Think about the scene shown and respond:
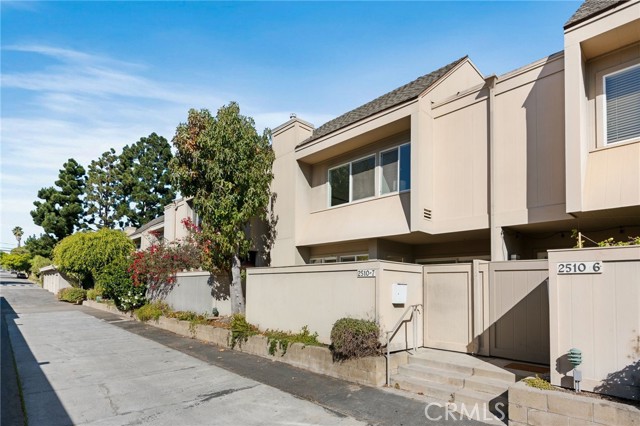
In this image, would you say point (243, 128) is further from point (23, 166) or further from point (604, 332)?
point (604, 332)

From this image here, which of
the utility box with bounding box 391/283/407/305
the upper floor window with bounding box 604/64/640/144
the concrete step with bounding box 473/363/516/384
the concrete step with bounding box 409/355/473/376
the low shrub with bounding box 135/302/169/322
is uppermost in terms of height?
the upper floor window with bounding box 604/64/640/144

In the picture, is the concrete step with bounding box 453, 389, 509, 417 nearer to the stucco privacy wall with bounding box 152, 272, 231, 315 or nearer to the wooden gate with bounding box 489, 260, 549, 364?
the wooden gate with bounding box 489, 260, 549, 364

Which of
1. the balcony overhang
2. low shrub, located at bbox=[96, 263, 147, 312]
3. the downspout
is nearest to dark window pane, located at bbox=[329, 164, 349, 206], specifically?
the balcony overhang

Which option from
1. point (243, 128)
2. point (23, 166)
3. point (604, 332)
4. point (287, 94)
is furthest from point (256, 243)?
point (604, 332)

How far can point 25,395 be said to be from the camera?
24.1 feet

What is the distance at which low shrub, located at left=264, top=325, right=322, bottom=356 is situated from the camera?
31.4 feet

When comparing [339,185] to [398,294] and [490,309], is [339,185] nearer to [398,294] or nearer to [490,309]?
[398,294]

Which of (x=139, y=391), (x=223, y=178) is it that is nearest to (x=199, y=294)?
(x=223, y=178)

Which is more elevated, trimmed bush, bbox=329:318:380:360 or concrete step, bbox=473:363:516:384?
trimmed bush, bbox=329:318:380:360

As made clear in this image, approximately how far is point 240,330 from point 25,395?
517 centimetres

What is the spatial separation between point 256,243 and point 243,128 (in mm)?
4509

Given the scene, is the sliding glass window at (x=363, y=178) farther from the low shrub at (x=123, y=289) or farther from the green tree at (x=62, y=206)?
the green tree at (x=62, y=206)

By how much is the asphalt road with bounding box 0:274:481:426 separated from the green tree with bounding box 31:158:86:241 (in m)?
34.2

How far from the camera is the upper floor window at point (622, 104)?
24.8 feet
